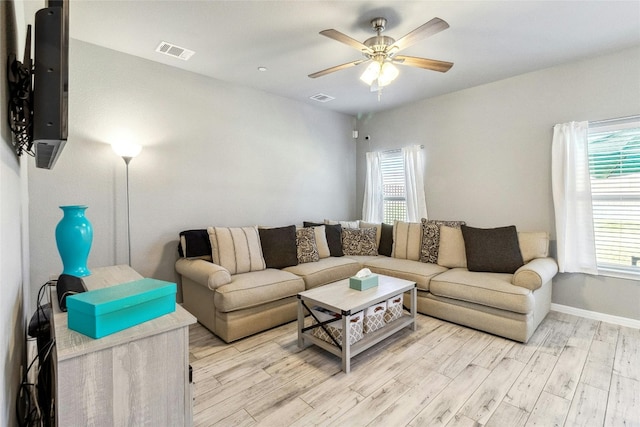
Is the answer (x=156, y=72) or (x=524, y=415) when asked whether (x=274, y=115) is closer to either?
(x=156, y=72)

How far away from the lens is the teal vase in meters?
1.86

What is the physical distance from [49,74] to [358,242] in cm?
357

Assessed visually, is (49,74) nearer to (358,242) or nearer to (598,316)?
(358,242)

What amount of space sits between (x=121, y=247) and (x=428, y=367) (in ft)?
9.81

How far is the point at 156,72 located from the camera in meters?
3.21

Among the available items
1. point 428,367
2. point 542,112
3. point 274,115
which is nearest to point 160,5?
point 274,115

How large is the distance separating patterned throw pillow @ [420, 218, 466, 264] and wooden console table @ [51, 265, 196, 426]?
3.14 metres

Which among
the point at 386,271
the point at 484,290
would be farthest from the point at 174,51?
the point at 484,290

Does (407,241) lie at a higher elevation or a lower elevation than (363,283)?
higher

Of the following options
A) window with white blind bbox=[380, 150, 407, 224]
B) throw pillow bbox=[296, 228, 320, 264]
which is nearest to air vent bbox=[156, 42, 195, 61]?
throw pillow bbox=[296, 228, 320, 264]

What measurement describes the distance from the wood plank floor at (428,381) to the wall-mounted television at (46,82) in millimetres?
1646

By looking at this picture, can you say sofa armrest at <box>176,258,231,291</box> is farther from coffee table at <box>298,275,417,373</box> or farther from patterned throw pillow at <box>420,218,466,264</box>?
patterned throw pillow at <box>420,218,466,264</box>

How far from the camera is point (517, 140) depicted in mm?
3607

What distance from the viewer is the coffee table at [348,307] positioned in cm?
225
